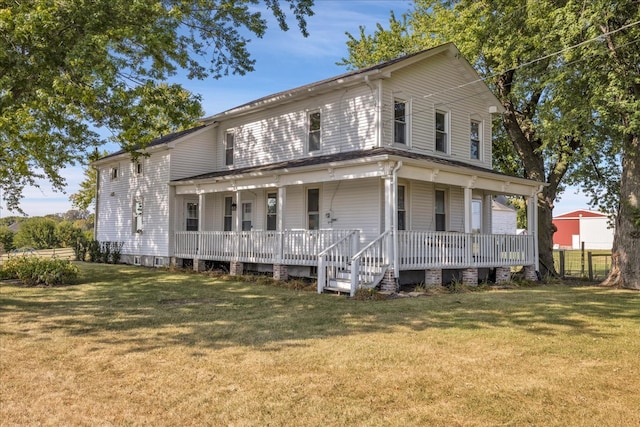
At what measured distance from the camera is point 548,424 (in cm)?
403

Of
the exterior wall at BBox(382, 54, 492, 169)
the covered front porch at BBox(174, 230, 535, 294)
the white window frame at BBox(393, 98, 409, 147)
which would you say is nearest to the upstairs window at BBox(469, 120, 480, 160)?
the exterior wall at BBox(382, 54, 492, 169)

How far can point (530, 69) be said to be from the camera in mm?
16266

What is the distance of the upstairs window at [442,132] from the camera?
54.6 ft

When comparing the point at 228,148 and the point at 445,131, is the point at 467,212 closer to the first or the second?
the point at 445,131

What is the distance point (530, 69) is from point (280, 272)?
10.7m

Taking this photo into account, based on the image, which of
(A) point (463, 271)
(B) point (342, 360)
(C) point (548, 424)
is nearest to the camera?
(C) point (548, 424)

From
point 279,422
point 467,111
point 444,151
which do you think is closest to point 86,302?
point 279,422

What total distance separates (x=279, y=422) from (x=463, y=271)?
1180 cm

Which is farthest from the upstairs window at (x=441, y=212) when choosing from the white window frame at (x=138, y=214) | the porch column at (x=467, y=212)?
the white window frame at (x=138, y=214)

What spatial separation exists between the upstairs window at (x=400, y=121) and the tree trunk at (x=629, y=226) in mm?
6938

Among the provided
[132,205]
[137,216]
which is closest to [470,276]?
[137,216]

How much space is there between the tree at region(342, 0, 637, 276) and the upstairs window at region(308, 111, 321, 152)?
6.12 metres

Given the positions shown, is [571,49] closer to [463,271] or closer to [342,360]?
[463,271]

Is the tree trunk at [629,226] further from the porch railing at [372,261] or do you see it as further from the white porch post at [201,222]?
the white porch post at [201,222]
